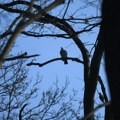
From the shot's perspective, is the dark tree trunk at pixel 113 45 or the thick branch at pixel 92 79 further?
the thick branch at pixel 92 79

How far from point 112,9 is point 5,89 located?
1136 cm

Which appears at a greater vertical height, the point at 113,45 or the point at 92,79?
the point at 92,79

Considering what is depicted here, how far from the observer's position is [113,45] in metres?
2.01

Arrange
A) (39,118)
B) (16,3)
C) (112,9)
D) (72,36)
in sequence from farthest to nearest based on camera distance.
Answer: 1. (39,118)
2. (16,3)
3. (72,36)
4. (112,9)

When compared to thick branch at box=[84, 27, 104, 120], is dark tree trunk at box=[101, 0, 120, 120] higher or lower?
lower

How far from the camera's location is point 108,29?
6.63 feet

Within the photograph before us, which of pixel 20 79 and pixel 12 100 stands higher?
pixel 20 79

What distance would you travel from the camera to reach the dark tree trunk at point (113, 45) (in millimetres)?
1978

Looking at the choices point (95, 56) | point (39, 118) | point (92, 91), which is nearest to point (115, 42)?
point (95, 56)

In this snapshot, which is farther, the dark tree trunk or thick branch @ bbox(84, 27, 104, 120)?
thick branch @ bbox(84, 27, 104, 120)

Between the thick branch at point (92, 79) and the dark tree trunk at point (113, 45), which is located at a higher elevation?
the thick branch at point (92, 79)

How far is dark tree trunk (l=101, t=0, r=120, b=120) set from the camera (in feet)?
6.49

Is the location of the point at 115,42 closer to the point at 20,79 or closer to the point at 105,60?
the point at 105,60

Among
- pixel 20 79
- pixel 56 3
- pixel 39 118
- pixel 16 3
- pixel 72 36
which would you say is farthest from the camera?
pixel 20 79
